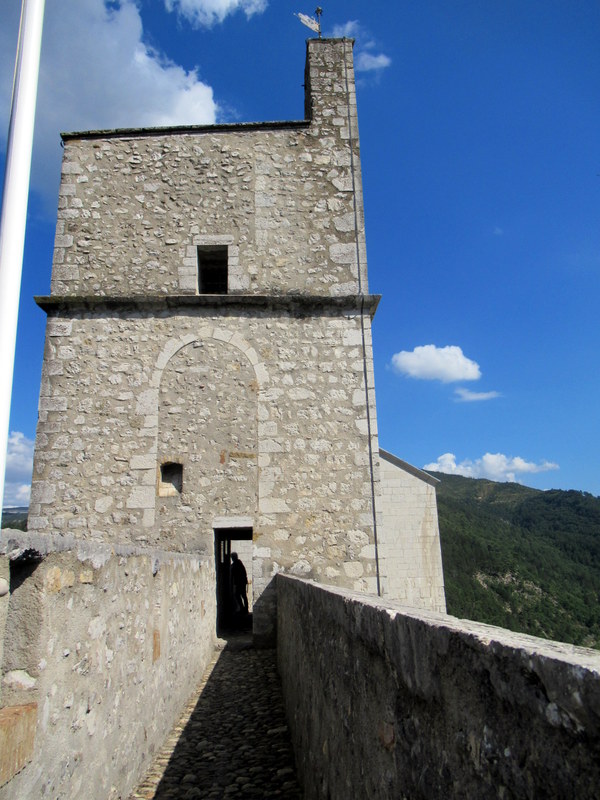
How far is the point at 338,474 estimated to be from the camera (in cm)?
837

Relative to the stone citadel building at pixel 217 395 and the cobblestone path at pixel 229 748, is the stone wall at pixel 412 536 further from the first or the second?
the cobblestone path at pixel 229 748

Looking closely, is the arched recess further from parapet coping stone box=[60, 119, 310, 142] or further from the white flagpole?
the white flagpole

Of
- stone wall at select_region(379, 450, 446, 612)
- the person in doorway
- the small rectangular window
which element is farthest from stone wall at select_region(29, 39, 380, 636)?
the person in doorway

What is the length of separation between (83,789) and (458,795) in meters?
2.12

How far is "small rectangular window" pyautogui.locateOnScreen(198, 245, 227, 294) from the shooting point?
944cm

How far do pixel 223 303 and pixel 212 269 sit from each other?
4.70ft

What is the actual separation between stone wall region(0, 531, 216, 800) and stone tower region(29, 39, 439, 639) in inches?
152

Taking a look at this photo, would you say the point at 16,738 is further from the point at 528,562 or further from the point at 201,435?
the point at 528,562

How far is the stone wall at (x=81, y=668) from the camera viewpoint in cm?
203

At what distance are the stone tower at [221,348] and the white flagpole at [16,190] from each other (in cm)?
552

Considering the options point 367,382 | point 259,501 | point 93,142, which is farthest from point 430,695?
point 93,142

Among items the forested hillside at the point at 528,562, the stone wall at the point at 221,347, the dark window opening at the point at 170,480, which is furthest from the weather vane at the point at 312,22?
the forested hillside at the point at 528,562

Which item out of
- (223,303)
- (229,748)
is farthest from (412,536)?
(229,748)

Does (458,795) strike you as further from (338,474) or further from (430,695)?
(338,474)
